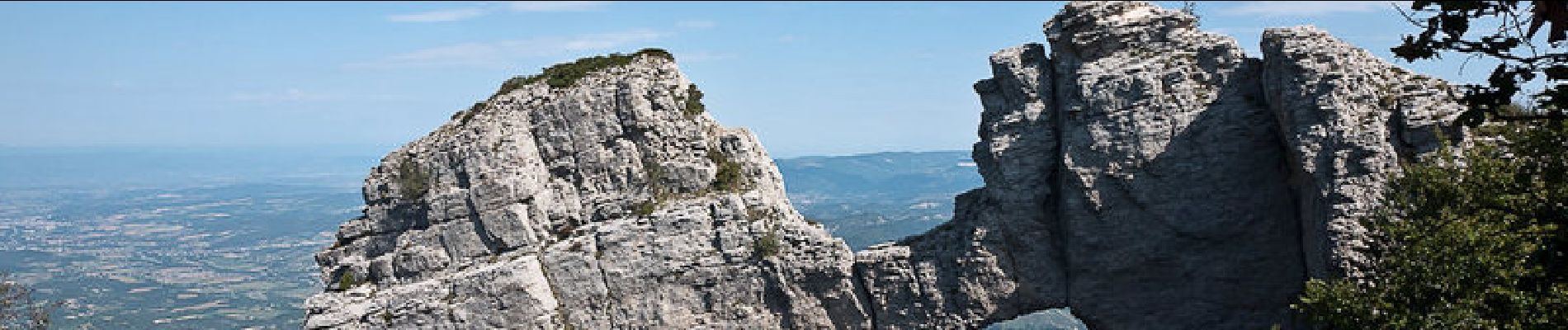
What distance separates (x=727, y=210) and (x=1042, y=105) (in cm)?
1158

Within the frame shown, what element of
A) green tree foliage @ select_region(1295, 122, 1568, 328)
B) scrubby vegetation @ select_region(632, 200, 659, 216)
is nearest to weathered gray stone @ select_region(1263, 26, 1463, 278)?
green tree foliage @ select_region(1295, 122, 1568, 328)

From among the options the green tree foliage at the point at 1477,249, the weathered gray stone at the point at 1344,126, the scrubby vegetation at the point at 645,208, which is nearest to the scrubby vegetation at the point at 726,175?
the scrubby vegetation at the point at 645,208

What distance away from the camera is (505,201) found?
43.0m

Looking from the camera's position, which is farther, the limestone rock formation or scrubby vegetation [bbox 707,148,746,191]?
scrubby vegetation [bbox 707,148,746,191]

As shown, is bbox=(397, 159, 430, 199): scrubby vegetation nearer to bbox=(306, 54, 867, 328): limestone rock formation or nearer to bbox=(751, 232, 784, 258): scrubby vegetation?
bbox=(306, 54, 867, 328): limestone rock formation

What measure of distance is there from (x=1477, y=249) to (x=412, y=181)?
34610 millimetres

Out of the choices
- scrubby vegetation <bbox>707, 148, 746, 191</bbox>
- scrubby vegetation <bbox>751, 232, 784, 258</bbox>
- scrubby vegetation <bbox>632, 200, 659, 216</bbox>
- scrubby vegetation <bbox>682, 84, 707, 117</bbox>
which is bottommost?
scrubby vegetation <bbox>751, 232, 784, 258</bbox>

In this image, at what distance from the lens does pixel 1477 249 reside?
26.7m

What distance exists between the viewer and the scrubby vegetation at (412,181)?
145ft

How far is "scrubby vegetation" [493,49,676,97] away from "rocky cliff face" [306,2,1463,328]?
0.44 metres

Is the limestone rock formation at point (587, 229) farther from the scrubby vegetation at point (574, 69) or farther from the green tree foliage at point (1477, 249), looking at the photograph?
the green tree foliage at point (1477, 249)

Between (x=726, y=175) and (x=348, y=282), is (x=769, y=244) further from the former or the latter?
(x=348, y=282)

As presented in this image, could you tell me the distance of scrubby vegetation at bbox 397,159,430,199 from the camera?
1745 inches

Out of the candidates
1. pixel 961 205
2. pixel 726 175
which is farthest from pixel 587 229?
pixel 961 205
